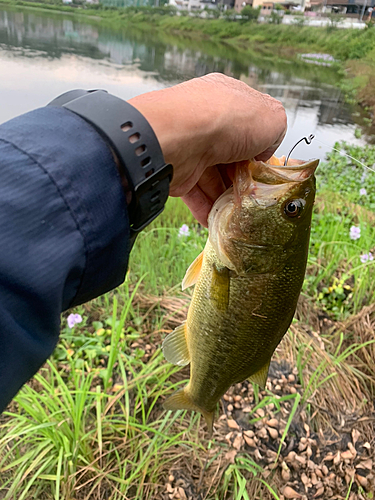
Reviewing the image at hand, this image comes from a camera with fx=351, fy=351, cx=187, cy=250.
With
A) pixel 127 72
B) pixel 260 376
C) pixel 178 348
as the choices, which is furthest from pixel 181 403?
pixel 127 72

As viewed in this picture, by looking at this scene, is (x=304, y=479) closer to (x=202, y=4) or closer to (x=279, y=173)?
(x=279, y=173)

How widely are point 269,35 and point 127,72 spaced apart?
858 inches

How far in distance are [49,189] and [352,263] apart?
2.86 m

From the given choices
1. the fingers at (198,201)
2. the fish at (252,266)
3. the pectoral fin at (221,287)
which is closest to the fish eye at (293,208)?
the fish at (252,266)

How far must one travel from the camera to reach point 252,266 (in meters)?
1.28

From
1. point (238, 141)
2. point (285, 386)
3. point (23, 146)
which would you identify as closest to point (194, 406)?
point (285, 386)

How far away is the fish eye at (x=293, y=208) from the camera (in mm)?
1198

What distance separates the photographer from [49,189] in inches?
27.7

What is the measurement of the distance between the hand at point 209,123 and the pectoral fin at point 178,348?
617 mm

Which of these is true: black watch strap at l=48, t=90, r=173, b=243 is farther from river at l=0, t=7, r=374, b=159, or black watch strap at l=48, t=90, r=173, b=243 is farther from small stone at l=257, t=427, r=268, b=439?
river at l=0, t=7, r=374, b=159

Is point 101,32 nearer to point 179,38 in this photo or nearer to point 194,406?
point 179,38

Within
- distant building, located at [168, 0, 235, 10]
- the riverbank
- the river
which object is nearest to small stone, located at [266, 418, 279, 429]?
the river

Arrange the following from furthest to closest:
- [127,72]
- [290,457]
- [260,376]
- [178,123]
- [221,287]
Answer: [127,72] < [290,457] < [260,376] < [221,287] < [178,123]

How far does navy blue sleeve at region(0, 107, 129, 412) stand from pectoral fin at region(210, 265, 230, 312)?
21.9 inches
